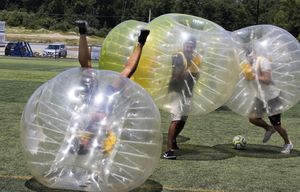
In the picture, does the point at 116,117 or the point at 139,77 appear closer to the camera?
the point at 116,117

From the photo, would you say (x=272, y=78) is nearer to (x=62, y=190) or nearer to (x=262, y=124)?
(x=262, y=124)

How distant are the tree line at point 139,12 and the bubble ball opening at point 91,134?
2953 inches

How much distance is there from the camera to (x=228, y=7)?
91.8m

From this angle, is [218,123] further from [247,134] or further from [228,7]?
[228,7]

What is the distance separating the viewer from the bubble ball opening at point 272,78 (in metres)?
7.37

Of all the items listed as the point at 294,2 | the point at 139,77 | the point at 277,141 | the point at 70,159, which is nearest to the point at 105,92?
the point at 70,159

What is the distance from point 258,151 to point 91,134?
4102 mm

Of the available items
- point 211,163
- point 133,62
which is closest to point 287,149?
point 211,163

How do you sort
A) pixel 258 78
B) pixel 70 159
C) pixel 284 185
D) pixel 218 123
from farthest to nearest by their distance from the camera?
pixel 218 123
pixel 258 78
pixel 284 185
pixel 70 159

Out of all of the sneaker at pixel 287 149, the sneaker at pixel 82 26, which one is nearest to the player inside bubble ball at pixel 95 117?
the sneaker at pixel 82 26

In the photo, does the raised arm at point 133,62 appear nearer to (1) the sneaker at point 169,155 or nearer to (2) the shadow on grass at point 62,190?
(2) the shadow on grass at point 62,190

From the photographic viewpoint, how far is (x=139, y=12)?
9806 cm

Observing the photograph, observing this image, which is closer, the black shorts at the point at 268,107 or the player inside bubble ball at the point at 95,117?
the player inside bubble ball at the point at 95,117

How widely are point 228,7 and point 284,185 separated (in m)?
88.3
